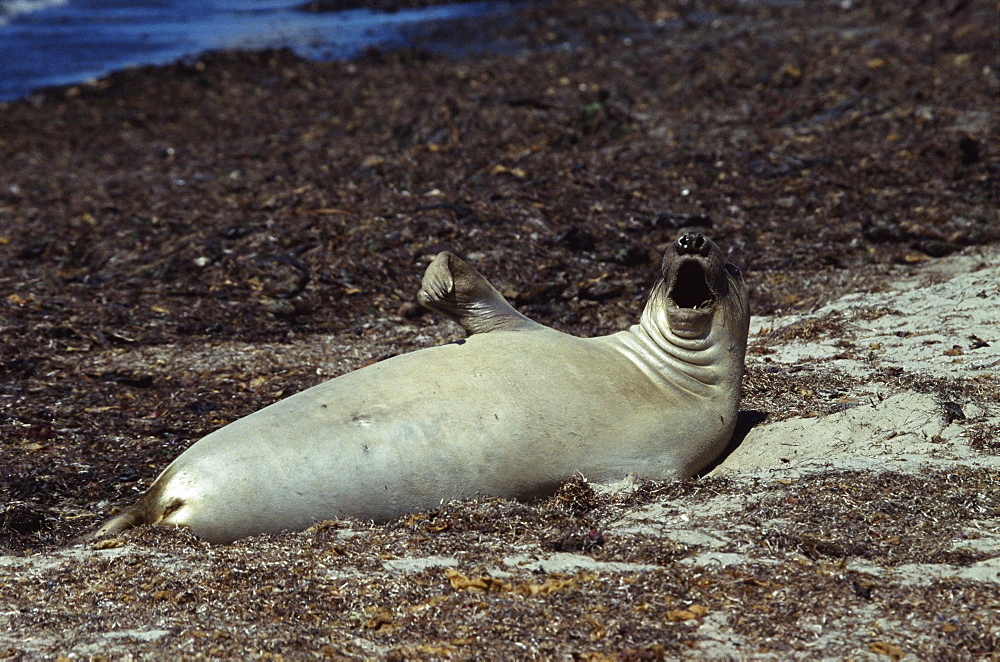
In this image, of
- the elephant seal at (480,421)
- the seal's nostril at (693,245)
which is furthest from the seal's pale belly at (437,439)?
the seal's nostril at (693,245)

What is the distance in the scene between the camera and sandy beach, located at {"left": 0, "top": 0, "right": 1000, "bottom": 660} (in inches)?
140

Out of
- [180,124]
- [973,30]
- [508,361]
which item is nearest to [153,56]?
[180,124]

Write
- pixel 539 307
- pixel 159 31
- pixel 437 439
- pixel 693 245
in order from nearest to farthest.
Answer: pixel 437 439, pixel 693 245, pixel 539 307, pixel 159 31

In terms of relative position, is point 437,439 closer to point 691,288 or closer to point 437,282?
point 437,282

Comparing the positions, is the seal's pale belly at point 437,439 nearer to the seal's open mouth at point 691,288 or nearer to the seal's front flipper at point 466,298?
the seal's front flipper at point 466,298

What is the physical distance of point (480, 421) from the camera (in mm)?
4688

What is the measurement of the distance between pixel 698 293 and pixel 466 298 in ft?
3.75

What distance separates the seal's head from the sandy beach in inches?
22.7

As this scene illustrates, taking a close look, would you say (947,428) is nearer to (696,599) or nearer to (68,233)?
(696,599)

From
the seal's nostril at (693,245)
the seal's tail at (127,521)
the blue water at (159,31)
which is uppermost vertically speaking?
the blue water at (159,31)

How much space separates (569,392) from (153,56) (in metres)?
14.4

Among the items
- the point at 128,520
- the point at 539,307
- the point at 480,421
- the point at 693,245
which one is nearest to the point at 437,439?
the point at 480,421

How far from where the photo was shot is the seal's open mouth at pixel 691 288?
531 centimetres

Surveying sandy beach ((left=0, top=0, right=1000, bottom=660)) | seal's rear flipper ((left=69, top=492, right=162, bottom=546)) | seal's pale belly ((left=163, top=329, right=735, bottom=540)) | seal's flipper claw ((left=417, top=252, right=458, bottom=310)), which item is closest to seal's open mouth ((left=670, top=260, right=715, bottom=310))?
seal's pale belly ((left=163, top=329, right=735, bottom=540))
